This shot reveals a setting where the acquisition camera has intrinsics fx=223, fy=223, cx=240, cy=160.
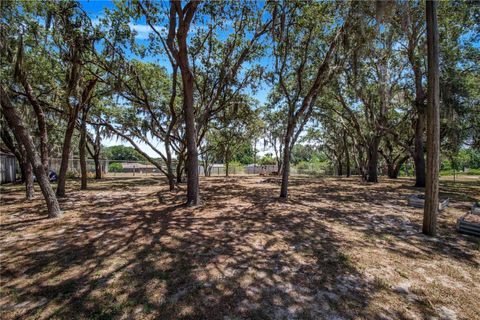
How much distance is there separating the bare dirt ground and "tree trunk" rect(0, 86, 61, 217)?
42 cm

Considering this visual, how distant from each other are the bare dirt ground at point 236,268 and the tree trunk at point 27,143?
42cm

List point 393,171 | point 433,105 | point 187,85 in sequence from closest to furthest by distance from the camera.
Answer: point 433,105 < point 187,85 < point 393,171

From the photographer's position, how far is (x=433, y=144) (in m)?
3.65

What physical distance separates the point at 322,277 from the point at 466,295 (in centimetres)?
134

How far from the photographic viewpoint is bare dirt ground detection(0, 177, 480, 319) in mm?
1959

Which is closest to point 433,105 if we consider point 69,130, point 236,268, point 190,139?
point 236,268

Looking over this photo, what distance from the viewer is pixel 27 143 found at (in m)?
4.49

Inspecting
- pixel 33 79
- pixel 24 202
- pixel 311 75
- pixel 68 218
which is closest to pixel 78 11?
pixel 33 79

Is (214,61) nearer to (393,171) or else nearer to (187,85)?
(187,85)

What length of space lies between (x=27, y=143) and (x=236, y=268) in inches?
193

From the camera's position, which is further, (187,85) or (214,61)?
(214,61)

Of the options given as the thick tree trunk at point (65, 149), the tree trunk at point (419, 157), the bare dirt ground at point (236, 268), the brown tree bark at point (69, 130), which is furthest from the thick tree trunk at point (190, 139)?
the tree trunk at point (419, 157)

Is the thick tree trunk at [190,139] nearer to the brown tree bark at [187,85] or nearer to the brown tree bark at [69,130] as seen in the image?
the brown tree bark at [187,85]

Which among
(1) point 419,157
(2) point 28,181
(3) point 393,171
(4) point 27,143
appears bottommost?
(3) point 393,171
